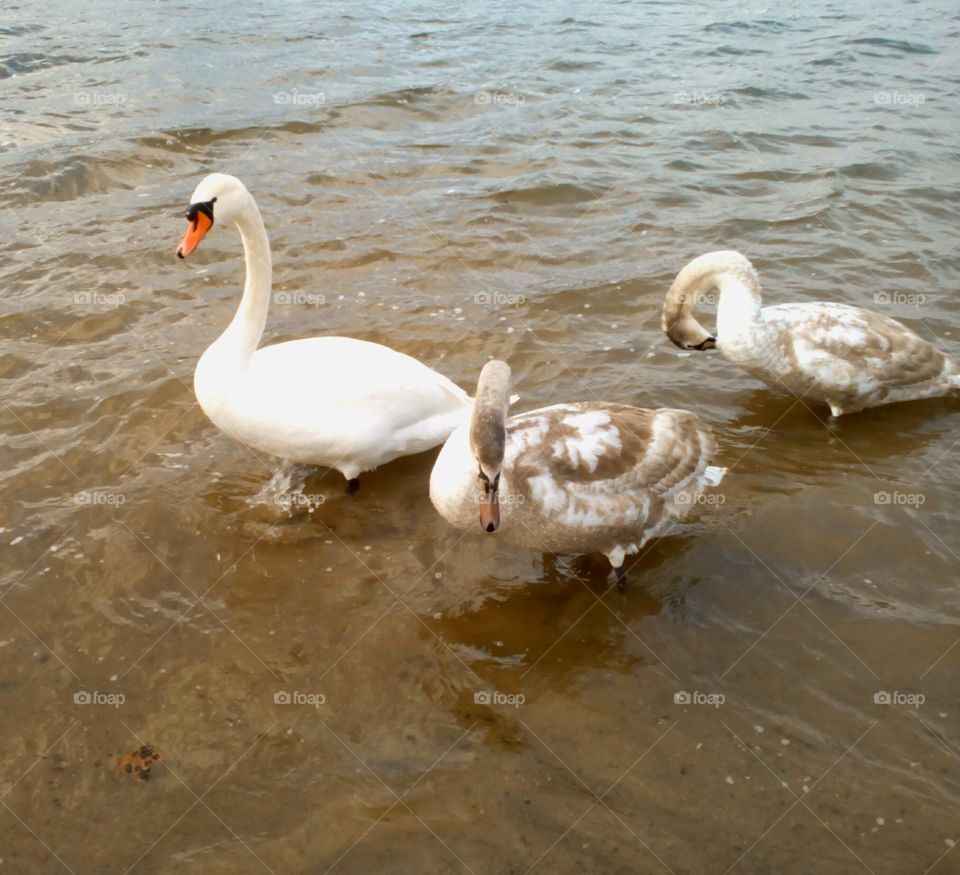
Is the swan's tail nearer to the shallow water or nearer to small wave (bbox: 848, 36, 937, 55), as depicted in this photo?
the shallow water

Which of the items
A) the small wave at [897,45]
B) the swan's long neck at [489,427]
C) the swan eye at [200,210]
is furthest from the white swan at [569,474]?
the small wave at [897,45]

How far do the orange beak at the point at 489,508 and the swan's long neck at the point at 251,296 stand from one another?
205cm

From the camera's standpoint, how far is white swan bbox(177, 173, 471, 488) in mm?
5531

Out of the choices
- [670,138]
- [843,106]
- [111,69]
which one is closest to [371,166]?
[670,138]

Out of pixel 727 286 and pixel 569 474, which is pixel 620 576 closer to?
pixel 569 474

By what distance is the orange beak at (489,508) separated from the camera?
439 cm

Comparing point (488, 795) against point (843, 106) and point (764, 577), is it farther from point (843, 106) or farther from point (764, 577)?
point (843, 106)

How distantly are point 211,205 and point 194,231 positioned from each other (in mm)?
238

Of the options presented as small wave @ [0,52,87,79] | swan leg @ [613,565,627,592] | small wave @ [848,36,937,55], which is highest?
small wave @ [0,52,87,79]

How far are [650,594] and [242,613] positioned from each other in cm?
233

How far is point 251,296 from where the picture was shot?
19.4ft

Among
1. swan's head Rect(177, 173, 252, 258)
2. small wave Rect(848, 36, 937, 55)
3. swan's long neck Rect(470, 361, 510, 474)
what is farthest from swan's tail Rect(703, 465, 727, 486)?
small wave Rect(848, 36, 937, 55)

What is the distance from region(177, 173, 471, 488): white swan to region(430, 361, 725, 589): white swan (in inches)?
33.6

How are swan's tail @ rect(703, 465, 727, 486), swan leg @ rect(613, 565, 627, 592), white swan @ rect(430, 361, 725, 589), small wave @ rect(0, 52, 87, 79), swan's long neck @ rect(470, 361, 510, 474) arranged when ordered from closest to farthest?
1. swan's long neck @ rect(470, 361, 510, 474)
2. white swan @ rect(430, 361, 725, 589)
3. swan leg @ rect(613, 565, 627, 592)
4. swan's tail @ rect(703, 465, 727, 486)
5. small wave @ rect(0, 52, 87, 79)
